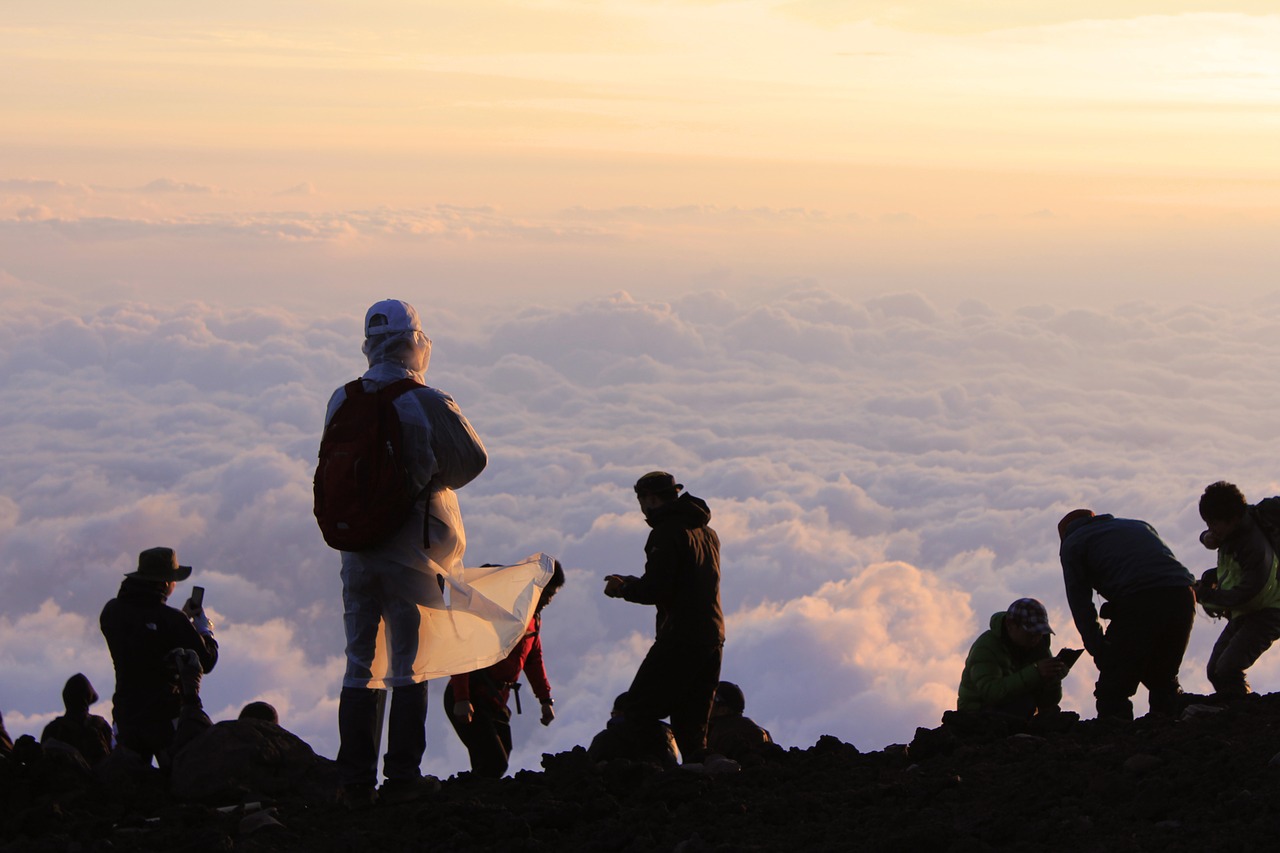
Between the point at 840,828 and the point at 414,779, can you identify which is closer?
the point at 840,828

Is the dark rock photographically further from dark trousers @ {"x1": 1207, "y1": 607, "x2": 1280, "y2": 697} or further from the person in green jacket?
dark trousers @ {"x1": 1207, "y1": 607, "x2": 1280, "y2": 697}

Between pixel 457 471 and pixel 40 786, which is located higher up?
pixel 457 471

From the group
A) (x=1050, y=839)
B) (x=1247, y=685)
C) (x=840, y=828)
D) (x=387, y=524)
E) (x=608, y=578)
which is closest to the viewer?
(x=1050, y=839)

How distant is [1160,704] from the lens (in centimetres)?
858

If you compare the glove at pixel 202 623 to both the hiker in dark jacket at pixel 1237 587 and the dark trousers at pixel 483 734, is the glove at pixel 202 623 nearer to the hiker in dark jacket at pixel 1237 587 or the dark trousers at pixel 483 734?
the dark trousers at pixel 483 734

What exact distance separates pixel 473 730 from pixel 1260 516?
461 centimetres

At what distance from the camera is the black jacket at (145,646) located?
8141mm

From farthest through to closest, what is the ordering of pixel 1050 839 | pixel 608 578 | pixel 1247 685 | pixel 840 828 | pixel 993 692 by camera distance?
pixel 1247 685 → pixel 993 692 → pixel 608 578 → pixel 840 828 → pixel 1050 839

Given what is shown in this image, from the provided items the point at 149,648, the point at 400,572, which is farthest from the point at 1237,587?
the point at 149,648

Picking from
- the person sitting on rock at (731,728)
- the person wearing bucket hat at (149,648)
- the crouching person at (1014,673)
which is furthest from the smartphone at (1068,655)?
the person wearing bucket hat at (149,648)

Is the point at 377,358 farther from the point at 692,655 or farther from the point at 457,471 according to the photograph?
the point at 692,655

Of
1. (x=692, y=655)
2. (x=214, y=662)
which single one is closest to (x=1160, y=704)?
(x=692, y=655)

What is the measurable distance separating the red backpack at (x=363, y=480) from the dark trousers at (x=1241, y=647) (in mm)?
5120

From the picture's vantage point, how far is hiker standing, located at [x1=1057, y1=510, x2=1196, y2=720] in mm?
8180
